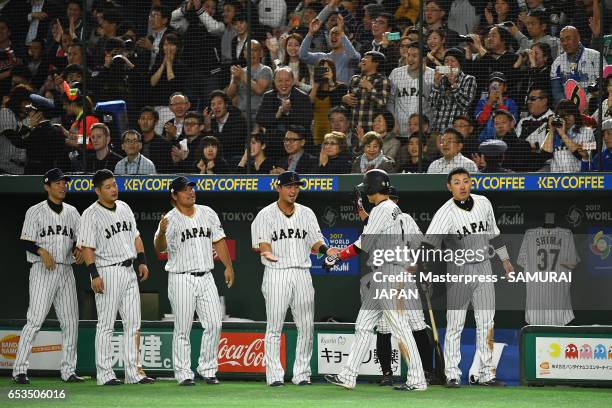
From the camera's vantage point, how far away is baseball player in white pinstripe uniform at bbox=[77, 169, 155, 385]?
943cm

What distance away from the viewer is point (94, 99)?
39.2ft

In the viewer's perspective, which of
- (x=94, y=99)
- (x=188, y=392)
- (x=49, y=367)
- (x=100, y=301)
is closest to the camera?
(x=188, y=392)

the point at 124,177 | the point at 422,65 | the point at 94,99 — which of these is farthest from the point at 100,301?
the point at 422,65

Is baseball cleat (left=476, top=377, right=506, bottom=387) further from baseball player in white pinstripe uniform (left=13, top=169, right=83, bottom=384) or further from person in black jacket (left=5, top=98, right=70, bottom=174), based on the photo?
person in black jacket (left=5, top=98, right=70, bottom=174)

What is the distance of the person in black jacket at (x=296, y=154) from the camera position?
439 inches

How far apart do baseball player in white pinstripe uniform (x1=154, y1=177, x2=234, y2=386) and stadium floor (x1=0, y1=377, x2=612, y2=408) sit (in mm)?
252

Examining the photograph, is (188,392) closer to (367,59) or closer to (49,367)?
(49,367)

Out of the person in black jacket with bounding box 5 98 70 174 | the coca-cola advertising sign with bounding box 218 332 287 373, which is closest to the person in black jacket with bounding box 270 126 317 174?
the coca-cola advertising sign with bounding box 218 332 287 373

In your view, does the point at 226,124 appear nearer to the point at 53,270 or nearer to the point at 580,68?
the point at 53,270

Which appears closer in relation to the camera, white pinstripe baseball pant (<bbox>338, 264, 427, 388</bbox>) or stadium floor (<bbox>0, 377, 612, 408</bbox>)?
stadium floor (<bbox>0, 377, 612, 408</bbox>)

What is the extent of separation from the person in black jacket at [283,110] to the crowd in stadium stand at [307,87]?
14 millimetres

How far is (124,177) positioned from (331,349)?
10.8ft

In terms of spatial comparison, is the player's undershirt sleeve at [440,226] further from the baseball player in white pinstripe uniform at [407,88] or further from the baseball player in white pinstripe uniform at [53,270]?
the baseball player in white pinstripe uniform at [53,270]

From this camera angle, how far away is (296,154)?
11195 millimetres
